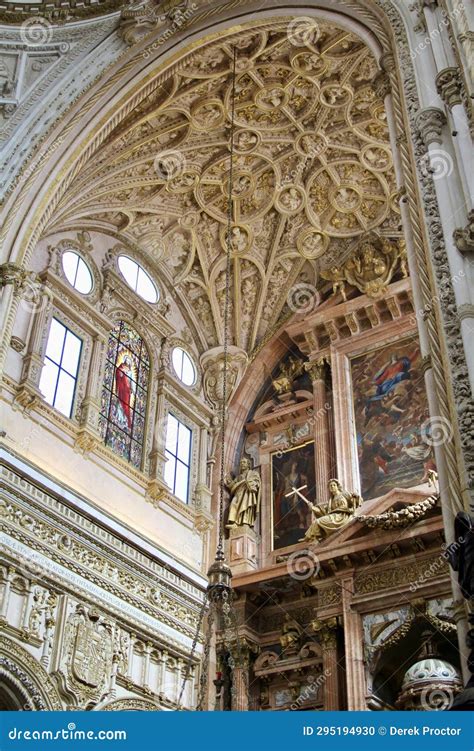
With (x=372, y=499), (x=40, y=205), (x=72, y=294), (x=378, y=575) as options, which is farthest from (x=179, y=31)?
(x=378, y=575)

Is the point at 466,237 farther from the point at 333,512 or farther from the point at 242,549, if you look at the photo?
the point at 242,549

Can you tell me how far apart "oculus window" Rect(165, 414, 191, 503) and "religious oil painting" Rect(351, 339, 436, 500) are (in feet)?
10.4

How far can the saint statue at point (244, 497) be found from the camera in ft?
52.8

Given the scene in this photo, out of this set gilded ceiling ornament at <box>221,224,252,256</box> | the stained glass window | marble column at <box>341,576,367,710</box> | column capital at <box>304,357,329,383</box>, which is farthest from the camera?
gilded ceiling ornament at <box>221,224,252,256</box>

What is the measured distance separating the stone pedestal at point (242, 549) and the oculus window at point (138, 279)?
15.3 feet

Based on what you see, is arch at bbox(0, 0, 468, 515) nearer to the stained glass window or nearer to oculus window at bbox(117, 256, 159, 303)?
oculus window at bbox(117, 256, 159, 303)

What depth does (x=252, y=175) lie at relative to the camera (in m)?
17.1

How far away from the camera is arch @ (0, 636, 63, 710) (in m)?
11.1

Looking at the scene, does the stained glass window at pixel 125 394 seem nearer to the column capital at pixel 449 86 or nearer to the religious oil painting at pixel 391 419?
the religious oil painting at pixel 391 419

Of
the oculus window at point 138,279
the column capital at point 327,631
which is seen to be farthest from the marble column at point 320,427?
the oculus window at point 138,279

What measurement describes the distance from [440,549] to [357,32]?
23.7 ft

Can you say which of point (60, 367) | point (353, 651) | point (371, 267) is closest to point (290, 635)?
point (353, 651)

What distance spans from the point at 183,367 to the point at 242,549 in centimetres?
383

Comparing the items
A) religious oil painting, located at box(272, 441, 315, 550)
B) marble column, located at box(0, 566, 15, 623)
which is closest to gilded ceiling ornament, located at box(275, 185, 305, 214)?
religious oil painting, located at box(272, 441, 315, 550)
